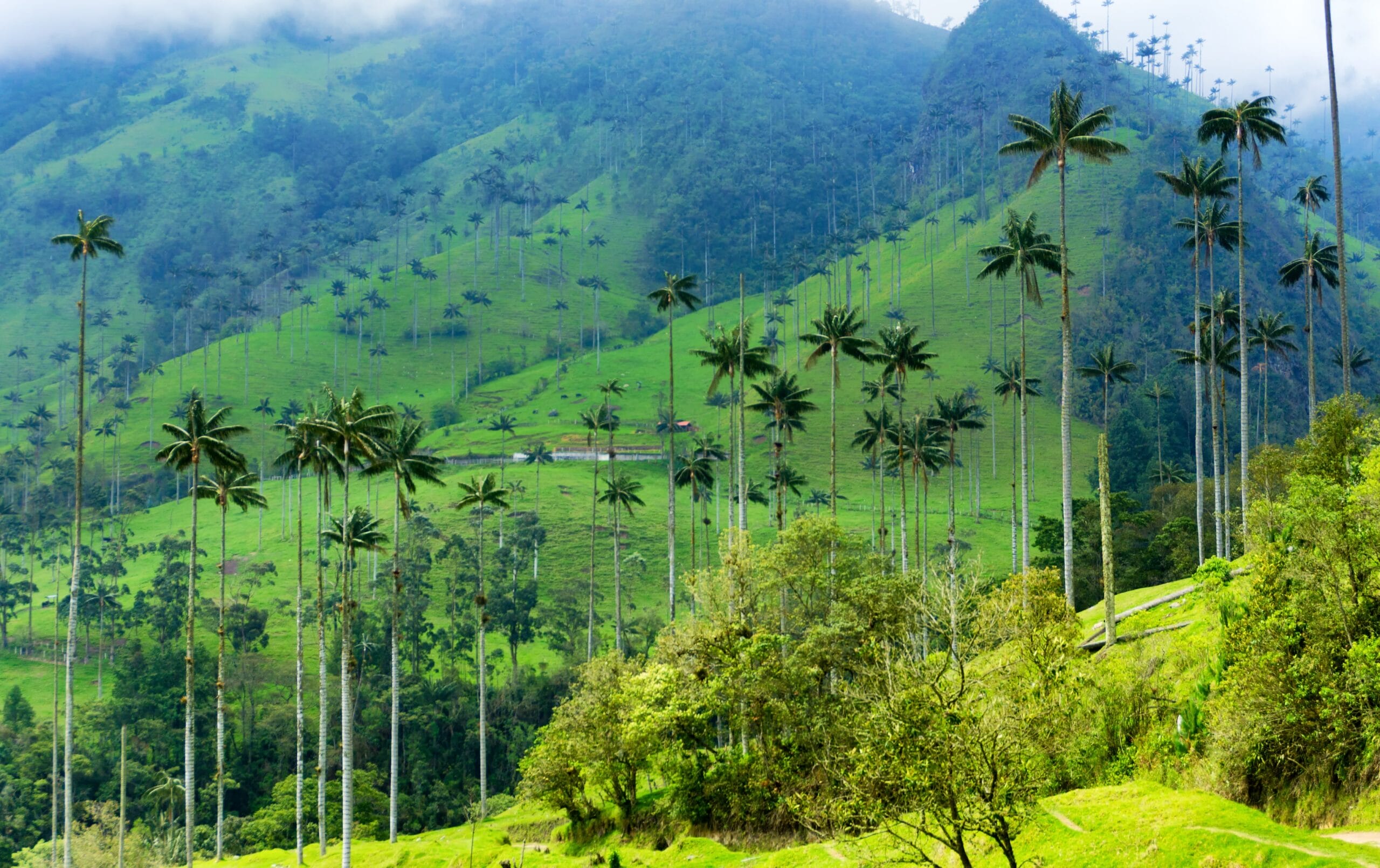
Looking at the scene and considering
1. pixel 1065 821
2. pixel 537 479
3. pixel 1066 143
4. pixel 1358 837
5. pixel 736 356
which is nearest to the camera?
pixel 1358 837

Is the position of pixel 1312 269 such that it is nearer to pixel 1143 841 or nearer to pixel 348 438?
pixel 1143 841

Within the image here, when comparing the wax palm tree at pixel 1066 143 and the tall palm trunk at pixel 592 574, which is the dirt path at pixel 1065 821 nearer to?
the wax palm tree at pixel 1066 143

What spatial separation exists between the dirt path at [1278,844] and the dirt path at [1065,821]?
366 centimetres

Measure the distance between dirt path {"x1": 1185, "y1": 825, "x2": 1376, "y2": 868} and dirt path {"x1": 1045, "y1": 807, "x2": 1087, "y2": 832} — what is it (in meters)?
3.66

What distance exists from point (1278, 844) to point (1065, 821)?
699cm

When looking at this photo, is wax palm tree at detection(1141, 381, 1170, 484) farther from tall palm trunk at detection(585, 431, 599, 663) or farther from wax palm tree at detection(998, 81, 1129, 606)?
wax palm tree at detection(998, 81, 1129, 606)

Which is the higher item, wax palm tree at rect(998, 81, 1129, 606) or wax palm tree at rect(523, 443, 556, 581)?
wax palm tree at rect(998, 81, 1129, 606)

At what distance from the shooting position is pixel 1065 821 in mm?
32000

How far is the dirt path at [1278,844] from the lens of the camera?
78.2 feet

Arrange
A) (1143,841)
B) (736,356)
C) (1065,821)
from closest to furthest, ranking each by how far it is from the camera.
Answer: (1143,841) → (1065,821) → (736,356)

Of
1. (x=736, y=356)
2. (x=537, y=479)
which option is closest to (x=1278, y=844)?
(x=736, y=356)

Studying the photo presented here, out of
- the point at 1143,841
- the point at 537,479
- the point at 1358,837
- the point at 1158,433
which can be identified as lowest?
the point at 1143,841

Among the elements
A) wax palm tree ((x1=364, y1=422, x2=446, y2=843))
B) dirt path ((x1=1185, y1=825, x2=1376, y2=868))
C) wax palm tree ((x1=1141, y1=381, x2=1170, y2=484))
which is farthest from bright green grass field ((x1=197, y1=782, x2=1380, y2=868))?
wax palm tree ((x1=1141, y1=381, x2=1170, y2=484))

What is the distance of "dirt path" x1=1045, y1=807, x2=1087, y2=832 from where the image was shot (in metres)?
31.1
